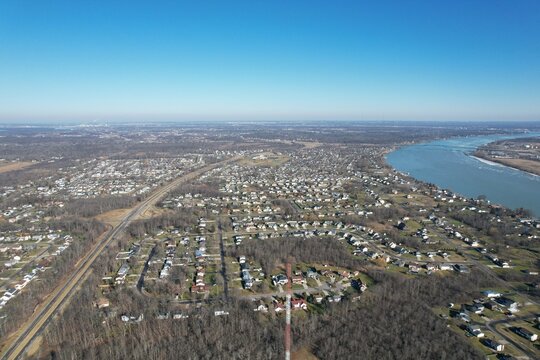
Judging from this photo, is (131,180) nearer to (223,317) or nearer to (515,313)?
(223,317)

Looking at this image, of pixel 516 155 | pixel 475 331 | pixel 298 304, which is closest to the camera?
pixel 475 331

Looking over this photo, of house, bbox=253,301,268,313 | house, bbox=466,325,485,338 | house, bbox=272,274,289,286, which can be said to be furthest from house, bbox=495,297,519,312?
house, bbox=253,301,268,313

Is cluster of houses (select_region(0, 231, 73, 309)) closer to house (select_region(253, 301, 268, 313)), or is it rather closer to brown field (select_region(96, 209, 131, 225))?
brown field (select_region(96, 209, 131, 225))

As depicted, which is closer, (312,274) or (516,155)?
(312,274)

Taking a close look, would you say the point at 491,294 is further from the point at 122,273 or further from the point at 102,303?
the point at 122,273

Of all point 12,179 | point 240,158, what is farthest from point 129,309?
point 240,158

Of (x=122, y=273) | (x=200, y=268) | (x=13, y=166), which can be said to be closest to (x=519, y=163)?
(x=200, y=268)
